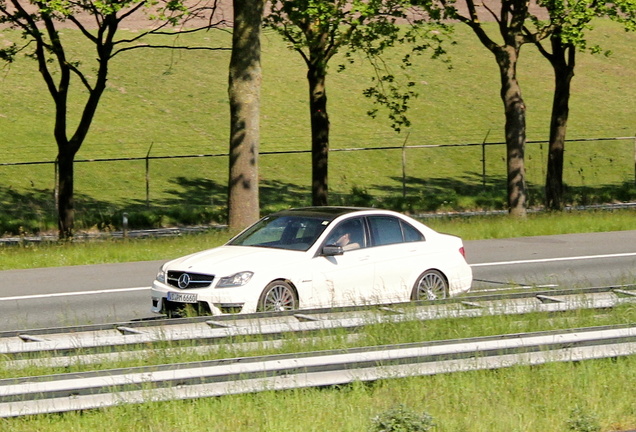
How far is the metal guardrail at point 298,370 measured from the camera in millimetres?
6971

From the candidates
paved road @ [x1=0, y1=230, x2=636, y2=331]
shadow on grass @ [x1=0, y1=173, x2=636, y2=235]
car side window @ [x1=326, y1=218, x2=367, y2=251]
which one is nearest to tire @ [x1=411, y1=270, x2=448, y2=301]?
car side window @ [x1=326, y1=218, x2=367, y2=251]

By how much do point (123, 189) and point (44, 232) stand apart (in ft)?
31.1

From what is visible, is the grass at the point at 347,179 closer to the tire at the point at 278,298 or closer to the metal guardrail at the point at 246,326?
the metal guardrail at the point at 246,326

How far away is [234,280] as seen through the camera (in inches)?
463

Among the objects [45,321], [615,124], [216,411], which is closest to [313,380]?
[216,411]

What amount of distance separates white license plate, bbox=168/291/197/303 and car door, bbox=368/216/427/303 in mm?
2216

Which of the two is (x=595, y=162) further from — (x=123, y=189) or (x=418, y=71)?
(x=123, y=189)

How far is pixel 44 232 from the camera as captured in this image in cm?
3312

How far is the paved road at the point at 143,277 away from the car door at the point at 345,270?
2267 millimetres

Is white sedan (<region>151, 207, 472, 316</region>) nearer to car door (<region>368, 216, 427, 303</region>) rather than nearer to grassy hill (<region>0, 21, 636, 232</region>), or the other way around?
car door (<region>368, 216, 427, 303</region>)

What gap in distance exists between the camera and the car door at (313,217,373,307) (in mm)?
12266

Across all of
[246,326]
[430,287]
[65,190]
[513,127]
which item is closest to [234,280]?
[246,326]

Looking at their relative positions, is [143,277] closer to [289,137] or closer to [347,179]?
[347,179]

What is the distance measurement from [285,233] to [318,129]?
16650 mm
